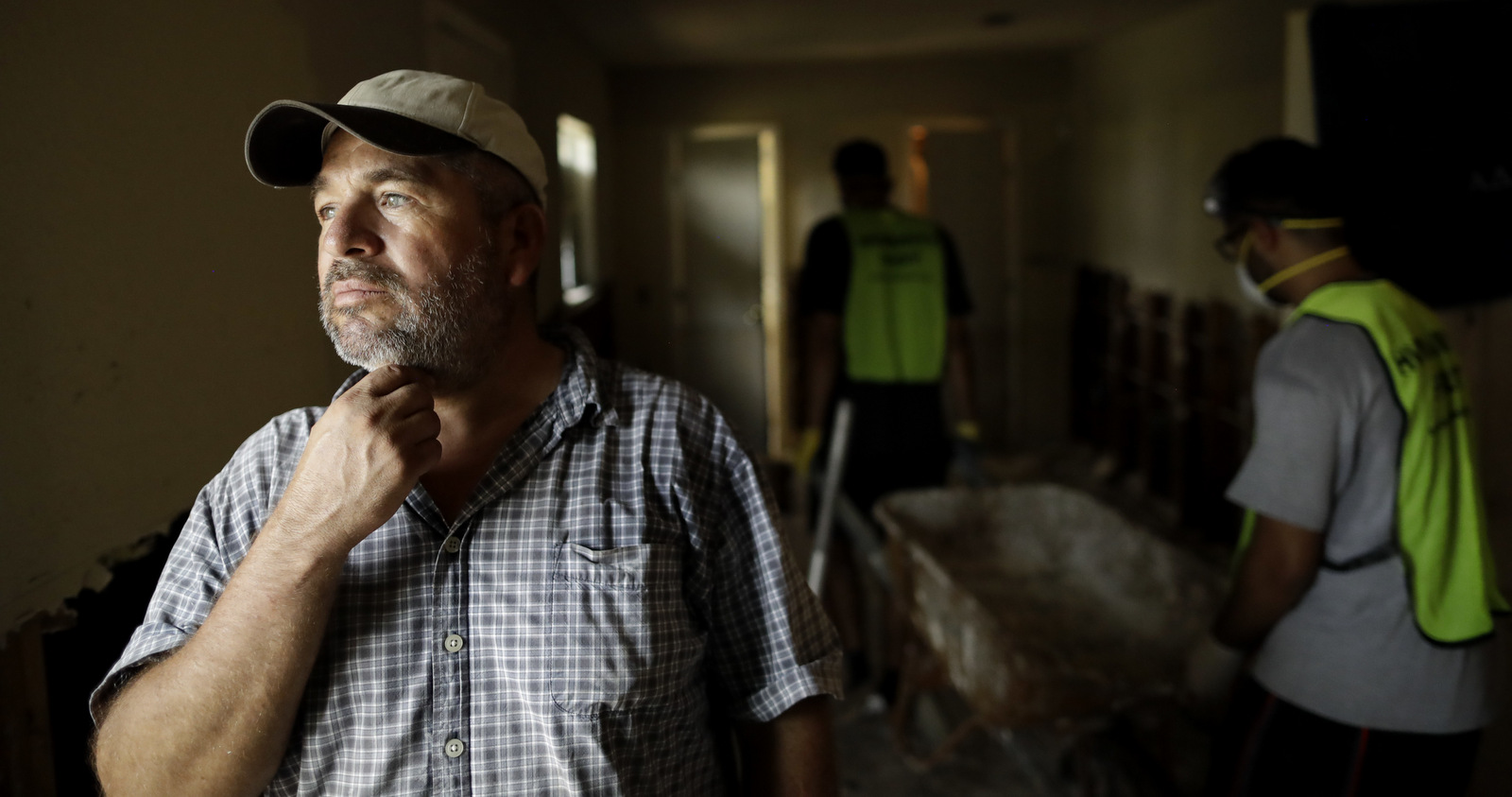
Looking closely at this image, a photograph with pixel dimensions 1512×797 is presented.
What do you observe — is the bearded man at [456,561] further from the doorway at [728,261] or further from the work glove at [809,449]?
the doorway at [728,261]

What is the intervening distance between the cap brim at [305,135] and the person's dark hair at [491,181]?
0.04 m

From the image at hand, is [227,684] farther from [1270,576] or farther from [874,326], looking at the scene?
[874,326]

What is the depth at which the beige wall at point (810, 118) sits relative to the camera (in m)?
Answer: 6.61

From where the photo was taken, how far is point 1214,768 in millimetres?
1767

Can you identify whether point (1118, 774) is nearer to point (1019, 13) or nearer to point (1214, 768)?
point (1214, 768)

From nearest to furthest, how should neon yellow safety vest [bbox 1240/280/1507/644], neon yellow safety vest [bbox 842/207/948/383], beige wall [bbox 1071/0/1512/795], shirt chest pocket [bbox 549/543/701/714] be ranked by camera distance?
shirt chest pocket [bbox 549/543/701/714] < neon yellow safety vest [bbox 1240/280/1507/644] < neon yellow safety vest [bbox 842/207/948/383] < beige wall [bbox 1071/0/1512/795]

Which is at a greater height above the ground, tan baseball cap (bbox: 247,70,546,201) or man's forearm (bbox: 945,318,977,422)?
tan baseball cap (bbox: 247,70,546,201)

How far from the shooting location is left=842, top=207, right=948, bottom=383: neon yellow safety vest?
3.20 metres

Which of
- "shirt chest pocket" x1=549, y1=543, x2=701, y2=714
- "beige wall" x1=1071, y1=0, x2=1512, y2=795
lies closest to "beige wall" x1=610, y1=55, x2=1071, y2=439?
"beige wall" x1=1071, y1=0, x2=1512, y2=795

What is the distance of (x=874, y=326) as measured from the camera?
3.20 metres

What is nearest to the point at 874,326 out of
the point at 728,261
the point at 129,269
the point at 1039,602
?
the point at 1039,602

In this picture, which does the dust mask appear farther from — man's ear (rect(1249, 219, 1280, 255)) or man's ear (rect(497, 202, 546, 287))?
man's ear (rect(497, 202, 546, 287))

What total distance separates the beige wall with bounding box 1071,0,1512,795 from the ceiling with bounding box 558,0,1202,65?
0.24m

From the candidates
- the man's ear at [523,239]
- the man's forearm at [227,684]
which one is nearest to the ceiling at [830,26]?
the man's ear at [523,239]
